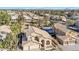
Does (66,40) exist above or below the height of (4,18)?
below

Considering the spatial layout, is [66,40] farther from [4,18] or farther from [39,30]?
[4,18]

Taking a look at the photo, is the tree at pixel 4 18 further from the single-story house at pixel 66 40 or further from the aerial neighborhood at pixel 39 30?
the single-story house at pixel 66 40

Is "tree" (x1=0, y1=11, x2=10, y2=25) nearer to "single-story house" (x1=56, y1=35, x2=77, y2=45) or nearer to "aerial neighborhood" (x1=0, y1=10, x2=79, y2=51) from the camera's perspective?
"aerial neighborhood" (x1=0, y1=10, x2=79, y2=51)

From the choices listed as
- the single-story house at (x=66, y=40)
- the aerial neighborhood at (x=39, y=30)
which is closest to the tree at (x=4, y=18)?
the aerial neighborhood at (x=39, y=30)

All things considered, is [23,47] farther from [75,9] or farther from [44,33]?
[75,9]

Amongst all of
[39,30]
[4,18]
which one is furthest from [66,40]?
[4,18]

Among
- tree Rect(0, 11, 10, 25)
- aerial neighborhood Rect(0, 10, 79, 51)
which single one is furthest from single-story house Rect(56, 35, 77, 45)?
tree Rect(0, 11, 10, 25)

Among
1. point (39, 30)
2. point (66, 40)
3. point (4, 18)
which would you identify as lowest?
point (66, 40)
